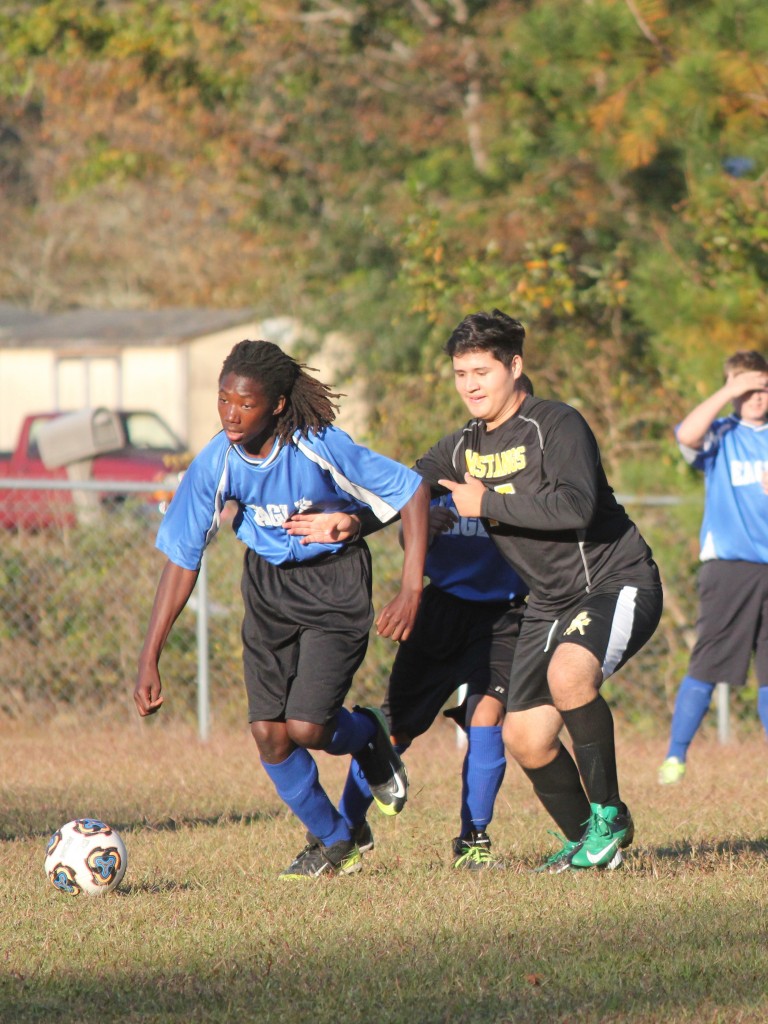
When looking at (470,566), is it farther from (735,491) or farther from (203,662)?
(203,662)

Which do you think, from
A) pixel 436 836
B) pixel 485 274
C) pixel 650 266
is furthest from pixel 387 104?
pixel 436 836

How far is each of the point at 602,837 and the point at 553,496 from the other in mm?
1214

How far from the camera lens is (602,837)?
16.8ft

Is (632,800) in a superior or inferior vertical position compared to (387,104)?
inferior

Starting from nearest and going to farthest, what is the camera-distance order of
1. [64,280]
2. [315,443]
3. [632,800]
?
[315,443]
[632,800]
[64,280]

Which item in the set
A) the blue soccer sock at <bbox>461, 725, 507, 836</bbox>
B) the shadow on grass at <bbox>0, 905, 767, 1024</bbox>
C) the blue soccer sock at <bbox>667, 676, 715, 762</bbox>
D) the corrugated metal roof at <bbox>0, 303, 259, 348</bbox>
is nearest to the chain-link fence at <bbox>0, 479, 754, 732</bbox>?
the blue soccer sock at <bbox>667, 676, 715, 762</bbox>

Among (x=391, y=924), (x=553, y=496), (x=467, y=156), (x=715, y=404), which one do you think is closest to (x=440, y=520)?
(x=553, y=496)

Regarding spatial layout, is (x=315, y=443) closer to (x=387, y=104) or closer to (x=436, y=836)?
(x=436, y=836)

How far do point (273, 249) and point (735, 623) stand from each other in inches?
568

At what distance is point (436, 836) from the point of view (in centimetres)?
623

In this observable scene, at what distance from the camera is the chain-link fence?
9.75 meters

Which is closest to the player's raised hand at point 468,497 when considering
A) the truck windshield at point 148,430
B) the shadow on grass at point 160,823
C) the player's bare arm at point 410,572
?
the player's bare arm at point 410,572

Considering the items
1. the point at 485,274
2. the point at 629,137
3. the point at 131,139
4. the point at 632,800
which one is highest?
the point at 131,139

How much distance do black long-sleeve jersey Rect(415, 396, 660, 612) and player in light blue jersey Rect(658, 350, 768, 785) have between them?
6.99 ft
